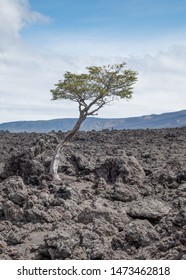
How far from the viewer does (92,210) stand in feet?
46.7

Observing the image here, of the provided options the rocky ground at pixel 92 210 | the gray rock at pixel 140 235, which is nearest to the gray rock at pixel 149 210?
the rocky ground at pixel 92 210

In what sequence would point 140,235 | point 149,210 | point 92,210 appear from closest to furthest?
point 140,235 → point 92,210 → point 149,210

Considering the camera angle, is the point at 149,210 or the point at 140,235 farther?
the point at 149,210

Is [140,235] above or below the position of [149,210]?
below

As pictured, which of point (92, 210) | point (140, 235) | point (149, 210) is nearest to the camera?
point (140, 235)

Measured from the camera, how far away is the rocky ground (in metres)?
11.4

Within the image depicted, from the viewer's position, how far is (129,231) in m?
12.1

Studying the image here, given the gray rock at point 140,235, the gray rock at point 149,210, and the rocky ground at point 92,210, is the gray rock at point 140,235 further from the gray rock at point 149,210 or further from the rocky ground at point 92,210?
the gray rock at point 149,210

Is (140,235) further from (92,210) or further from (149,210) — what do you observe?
(92,210)

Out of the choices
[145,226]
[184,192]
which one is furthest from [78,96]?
[145,226]

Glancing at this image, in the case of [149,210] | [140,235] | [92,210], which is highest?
[92,210]

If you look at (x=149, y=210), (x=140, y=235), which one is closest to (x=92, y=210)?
(x=149, y=210)

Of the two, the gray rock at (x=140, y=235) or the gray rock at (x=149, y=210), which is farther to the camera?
the gray rock at (x=149, y=210)

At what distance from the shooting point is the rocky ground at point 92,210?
11438 mm
